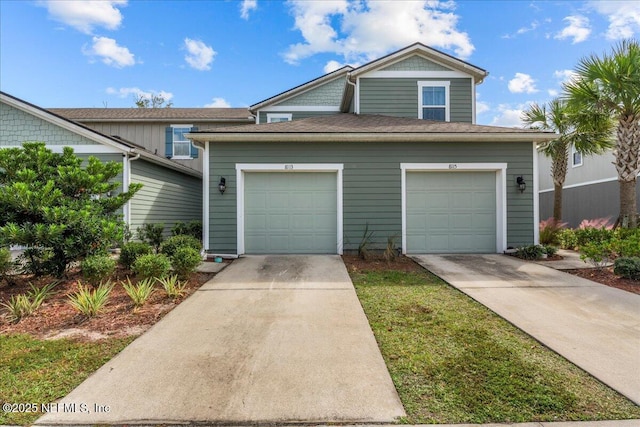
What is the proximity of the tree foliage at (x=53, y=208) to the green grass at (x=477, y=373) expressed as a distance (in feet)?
15.3

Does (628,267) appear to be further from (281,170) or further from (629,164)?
(281,170)

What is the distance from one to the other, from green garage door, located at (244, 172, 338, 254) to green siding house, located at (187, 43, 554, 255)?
0.03 metres

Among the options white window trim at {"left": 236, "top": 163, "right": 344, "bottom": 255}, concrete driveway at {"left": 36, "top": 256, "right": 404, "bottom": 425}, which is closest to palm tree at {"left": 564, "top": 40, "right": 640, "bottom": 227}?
white window trim at {"left": 236, "top": 163, "right": 344, "bottom": 255}

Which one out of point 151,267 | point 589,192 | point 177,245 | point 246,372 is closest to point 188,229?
point 177,245

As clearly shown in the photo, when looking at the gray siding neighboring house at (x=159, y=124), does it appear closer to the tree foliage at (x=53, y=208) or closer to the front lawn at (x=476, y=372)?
the tree foliage at (x=53, y=208)

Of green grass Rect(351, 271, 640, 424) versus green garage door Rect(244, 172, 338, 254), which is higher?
green garage door Rect(244, 172, 338, 254)

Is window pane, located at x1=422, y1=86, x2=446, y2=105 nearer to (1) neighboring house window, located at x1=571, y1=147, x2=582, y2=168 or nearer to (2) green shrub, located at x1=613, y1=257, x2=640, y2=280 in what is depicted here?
(2) green shrub, located at x1=613, y1=257, x2=640, y2=280

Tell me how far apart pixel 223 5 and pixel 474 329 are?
12227 mm

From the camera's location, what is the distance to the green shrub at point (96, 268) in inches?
187

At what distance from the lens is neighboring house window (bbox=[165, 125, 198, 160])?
14133 mm

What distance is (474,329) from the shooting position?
344cm

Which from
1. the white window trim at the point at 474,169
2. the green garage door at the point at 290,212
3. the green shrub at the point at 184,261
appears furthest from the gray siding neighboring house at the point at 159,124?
the green shrub at the point at 184,261

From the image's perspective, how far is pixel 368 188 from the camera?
7879mm

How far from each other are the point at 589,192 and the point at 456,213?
9507 millimetres
